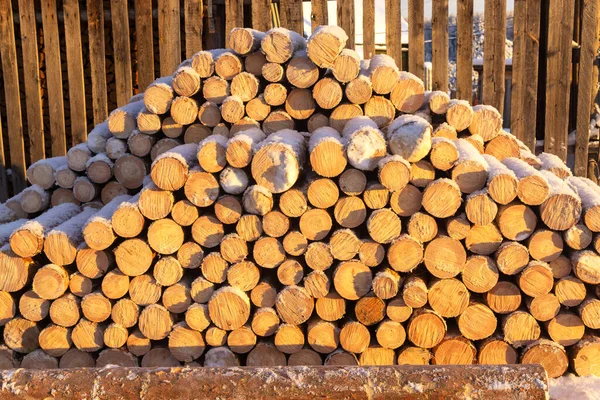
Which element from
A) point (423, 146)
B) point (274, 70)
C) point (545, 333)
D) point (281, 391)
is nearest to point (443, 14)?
point (274, 70)

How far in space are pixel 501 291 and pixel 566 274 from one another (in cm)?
37

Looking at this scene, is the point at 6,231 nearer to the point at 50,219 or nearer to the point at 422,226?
the point at 50,219

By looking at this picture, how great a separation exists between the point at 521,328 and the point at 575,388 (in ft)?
1.29

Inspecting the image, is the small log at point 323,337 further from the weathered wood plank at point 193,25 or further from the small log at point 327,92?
the weathered wood plank at point 193,25

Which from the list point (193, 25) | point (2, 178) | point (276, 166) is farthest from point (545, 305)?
point (2, 178)

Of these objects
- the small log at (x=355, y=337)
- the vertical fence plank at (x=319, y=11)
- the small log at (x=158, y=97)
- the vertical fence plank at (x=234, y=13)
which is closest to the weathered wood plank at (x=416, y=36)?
the vertical fence plank at (x=319, y=11)

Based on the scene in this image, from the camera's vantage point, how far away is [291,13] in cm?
633

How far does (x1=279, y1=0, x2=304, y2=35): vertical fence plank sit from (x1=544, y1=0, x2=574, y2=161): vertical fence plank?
247cm

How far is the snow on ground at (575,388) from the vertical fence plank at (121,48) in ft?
16.7

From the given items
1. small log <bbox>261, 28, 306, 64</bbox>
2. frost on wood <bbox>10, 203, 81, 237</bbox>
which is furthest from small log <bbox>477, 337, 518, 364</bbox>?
frost on wood <bbox>10, 203, 81, 237</bbox>

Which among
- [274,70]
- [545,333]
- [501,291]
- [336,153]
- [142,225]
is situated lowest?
[545,333]

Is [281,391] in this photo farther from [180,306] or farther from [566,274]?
[566,274]

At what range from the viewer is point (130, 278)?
3639mm

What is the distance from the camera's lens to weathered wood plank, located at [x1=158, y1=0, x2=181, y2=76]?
21.5ft
